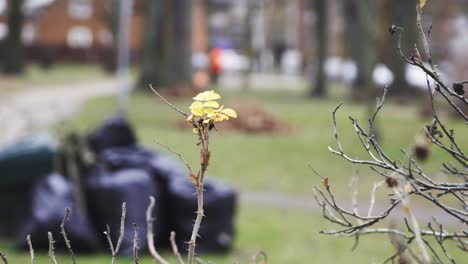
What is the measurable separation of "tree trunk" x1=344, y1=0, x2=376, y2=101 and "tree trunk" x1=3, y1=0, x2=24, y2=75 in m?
16.7

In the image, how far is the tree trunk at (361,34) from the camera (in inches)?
1016

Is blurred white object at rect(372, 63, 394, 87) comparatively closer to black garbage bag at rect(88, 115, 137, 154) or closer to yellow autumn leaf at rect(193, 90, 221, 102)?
yellow autumn leaf at rect(193, 90, 221, 102)

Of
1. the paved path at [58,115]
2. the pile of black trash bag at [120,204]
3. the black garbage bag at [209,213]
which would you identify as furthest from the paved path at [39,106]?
the black garbage bag at [209,213]

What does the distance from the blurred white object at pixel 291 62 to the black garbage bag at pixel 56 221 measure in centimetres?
5713

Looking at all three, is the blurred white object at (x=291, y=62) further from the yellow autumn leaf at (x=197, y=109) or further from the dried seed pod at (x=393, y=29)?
the yellow autumn leaf at (x=197, y=109)

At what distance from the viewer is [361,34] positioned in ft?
99.2

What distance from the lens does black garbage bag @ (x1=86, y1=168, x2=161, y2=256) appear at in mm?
7957

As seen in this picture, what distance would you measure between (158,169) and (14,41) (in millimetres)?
37536

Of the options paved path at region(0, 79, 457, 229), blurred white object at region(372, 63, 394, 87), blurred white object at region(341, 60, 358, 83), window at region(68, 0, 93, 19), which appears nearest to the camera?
blurred white object at region(372, 63, 394, 87)

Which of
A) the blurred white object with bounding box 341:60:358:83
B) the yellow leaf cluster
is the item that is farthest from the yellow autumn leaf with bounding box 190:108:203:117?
the blurred white object with bounding box 341:60:358:83

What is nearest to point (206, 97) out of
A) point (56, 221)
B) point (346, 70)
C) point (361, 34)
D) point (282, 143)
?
point (56, 221)

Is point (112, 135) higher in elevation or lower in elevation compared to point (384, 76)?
lower

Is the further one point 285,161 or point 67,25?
point 67,25

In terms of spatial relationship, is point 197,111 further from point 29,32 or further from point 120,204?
point 29,32
